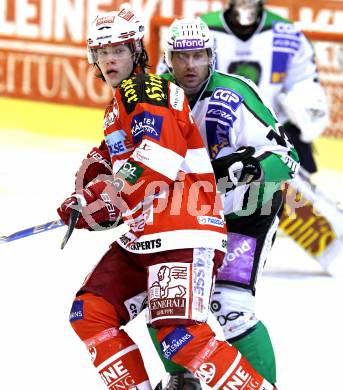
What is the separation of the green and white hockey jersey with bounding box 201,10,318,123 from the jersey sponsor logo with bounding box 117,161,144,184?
2.51 metres

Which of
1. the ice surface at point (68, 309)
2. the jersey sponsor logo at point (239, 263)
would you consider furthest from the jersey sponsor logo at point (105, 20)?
the ice surface at point (68, 309)

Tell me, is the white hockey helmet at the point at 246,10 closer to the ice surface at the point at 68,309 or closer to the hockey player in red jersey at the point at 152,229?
the ice surface at the point at 68,309

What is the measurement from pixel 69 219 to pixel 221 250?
40 centimetres

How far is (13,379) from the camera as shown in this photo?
11.5ft

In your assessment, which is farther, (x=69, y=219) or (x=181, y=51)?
(x=181, y=51)

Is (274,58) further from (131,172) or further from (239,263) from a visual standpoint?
(131,172)

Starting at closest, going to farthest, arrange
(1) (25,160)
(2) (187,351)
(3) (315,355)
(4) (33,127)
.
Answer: (2) (187,351) → (3) (315,355) → (1) (25,160) → (4) (33,127)

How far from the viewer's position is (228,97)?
314cm

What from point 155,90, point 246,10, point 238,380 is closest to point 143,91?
point 155,90

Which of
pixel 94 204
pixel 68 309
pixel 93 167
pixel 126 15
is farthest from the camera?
pixel 68 309

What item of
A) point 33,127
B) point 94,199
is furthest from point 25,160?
point 94,199

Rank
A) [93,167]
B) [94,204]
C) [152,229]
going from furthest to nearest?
[93,167] < [94,204] < [152,229]

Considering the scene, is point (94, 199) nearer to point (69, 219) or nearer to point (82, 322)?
point (69, 219)

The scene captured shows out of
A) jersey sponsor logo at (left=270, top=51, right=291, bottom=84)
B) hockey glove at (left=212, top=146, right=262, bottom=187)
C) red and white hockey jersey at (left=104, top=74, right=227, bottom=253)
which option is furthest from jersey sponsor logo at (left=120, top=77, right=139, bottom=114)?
jersey sponsor logo at (left=270, top=51, right=291, bottom=84)
